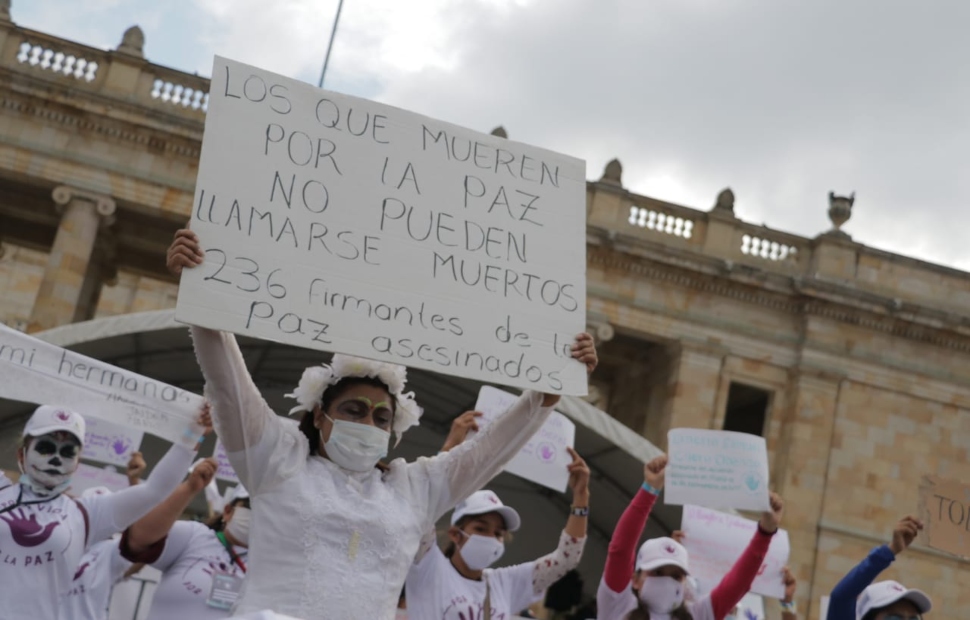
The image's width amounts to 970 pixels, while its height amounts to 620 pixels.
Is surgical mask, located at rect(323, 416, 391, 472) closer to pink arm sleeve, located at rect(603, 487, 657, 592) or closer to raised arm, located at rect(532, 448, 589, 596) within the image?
raised arm, located at rect(532, 448, 589, 596)

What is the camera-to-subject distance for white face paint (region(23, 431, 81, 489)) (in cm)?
544

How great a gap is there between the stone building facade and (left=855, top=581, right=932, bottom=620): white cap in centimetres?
1585

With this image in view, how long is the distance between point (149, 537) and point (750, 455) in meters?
3.77

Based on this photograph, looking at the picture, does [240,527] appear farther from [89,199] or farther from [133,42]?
[133,42]

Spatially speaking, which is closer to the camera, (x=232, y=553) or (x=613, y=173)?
(x=232, y=553)

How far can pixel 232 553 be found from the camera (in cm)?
647

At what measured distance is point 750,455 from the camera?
7.69 m

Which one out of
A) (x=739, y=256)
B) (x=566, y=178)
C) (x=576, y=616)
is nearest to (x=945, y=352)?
(x=739, y=256)

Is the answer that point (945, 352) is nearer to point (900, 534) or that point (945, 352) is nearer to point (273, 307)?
point (900, 534)

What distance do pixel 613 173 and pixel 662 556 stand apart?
17759 mm

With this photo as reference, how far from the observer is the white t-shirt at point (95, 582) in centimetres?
598

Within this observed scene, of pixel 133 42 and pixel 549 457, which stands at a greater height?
pixel 133 42

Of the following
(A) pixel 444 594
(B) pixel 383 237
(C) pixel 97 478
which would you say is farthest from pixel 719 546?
(B) pixel 383 237

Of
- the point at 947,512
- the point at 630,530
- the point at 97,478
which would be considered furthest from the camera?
the point at 97,478
